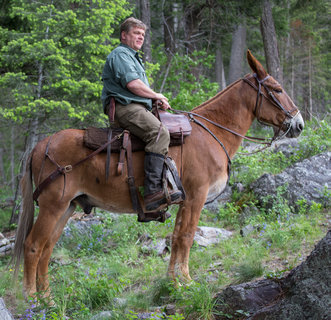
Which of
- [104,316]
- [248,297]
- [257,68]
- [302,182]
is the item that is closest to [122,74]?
[257,68]

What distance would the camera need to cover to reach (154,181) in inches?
177

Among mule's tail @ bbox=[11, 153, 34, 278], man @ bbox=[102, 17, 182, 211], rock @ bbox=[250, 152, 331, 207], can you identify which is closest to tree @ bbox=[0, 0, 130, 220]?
mule's tail @ bbox=[11, 153, 34, 278]

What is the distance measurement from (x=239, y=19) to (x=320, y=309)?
13119 millimetres

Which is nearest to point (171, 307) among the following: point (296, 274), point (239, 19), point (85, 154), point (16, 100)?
point (296, 274)

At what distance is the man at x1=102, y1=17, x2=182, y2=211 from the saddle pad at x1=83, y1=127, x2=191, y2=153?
0.10 metres

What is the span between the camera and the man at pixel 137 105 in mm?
4531

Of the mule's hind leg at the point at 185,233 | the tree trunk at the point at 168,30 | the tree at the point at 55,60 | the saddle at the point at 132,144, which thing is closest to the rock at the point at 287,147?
the tree at the point at 55,60

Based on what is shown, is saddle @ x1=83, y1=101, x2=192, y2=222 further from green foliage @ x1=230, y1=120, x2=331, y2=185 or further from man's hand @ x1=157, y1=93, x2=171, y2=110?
green foliage @ x1=230, y1=120, x2=331, y2=185

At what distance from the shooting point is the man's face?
15.6 feet

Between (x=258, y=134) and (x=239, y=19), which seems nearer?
(x=239, y=19)

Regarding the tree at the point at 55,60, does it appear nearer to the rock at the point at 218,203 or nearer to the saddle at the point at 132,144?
the rock at the point at 218,203

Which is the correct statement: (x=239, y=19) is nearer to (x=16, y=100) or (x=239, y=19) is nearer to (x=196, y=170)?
(x=16, y=100)

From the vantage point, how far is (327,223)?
6641mm

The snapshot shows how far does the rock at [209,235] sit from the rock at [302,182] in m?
1.16
